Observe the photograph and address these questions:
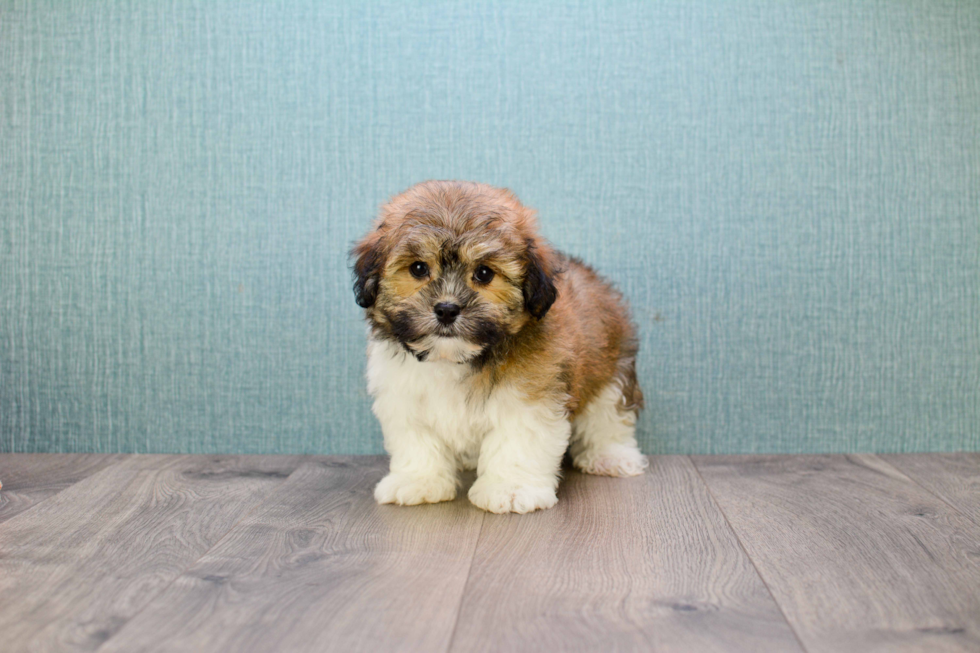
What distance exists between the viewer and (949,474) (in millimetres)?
2887

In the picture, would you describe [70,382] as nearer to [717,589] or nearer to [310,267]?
[310,267]

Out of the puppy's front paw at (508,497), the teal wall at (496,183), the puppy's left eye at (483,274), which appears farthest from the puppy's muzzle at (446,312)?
the teal wall at (496,183)

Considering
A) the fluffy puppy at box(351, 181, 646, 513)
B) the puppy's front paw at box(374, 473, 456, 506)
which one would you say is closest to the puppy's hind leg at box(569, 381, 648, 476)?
the fluffy puppy at box(351, 181, 646, 513)

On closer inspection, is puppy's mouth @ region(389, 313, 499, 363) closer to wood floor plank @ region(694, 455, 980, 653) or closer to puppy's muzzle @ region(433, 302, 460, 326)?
puppy's muzzle @ region(433, 302, 460, 326)

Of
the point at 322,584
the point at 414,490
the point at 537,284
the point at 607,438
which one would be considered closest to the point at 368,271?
the point at 537,284

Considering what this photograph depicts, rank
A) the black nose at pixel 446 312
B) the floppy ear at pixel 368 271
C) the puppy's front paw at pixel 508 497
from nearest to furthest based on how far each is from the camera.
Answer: the black nose at pixel 446 312, the floppy ear at pixel 368 271, the puppy's front paw at pixel 508 497

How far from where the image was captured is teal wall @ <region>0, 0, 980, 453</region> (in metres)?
3.12

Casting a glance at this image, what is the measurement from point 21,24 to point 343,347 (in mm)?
1756

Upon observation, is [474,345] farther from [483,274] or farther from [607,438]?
[607,438]

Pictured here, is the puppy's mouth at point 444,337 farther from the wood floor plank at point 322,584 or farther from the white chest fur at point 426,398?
the wood floor plank at point 322,584

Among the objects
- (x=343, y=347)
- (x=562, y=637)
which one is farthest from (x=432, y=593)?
(x=343, y=347)

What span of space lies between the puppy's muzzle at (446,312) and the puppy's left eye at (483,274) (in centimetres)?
13

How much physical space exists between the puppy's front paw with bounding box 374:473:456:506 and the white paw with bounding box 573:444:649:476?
0.62 meters

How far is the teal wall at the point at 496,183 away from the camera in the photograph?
10.2 feet
